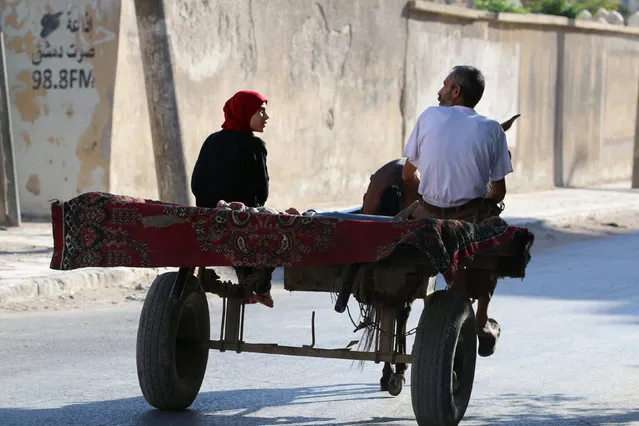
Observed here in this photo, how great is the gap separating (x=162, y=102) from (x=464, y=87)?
6876 millimetres

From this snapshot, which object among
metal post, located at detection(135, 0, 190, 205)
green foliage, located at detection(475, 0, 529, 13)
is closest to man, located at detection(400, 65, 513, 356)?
metal post, located at detection(135, 0, 190, 205)

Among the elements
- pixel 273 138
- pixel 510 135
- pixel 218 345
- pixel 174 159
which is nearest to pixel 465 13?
pixel 510 135

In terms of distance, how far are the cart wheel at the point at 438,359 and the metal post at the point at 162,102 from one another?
7.19 m

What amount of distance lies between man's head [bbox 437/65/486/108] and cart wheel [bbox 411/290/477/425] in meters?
1.08

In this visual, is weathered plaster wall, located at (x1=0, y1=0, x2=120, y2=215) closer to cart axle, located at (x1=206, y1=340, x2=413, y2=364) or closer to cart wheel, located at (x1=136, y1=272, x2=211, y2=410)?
cart wheel, located at (x1=136, y1=272, x2=211, y2=410)

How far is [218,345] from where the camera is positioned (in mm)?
6094

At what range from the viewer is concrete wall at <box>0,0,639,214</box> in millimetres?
15039

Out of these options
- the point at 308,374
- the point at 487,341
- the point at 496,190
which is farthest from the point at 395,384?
the point at 496,190

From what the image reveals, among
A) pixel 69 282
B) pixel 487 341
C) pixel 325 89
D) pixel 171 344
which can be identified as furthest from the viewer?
pixel 325 89

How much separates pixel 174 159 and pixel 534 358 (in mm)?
5825

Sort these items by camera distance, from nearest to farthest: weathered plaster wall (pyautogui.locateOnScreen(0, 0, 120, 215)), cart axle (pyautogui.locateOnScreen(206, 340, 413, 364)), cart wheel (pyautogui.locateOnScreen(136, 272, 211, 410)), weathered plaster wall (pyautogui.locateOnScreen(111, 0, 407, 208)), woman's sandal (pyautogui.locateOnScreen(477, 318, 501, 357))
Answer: cart axle (pyautogui.locateOnScreen(206, 340, 413, 364)) → cart wheel (pyautogui.locateOnScreen(136, 272, 211, 410)) → woman's sandal (pyautogui.locateOnScreen(477, 318, 501, 357)) → weathered plaster wall (pyautogui.locateOnScreen(0, 0, 120, 215)) → weathered plaster wall (pyautogui.locateOnScreen(111, 0, 407, 208))

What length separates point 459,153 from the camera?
614 centimetres

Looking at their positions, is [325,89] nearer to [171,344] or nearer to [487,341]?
[487,341]

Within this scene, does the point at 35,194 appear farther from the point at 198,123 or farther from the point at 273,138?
the point at 273,138
